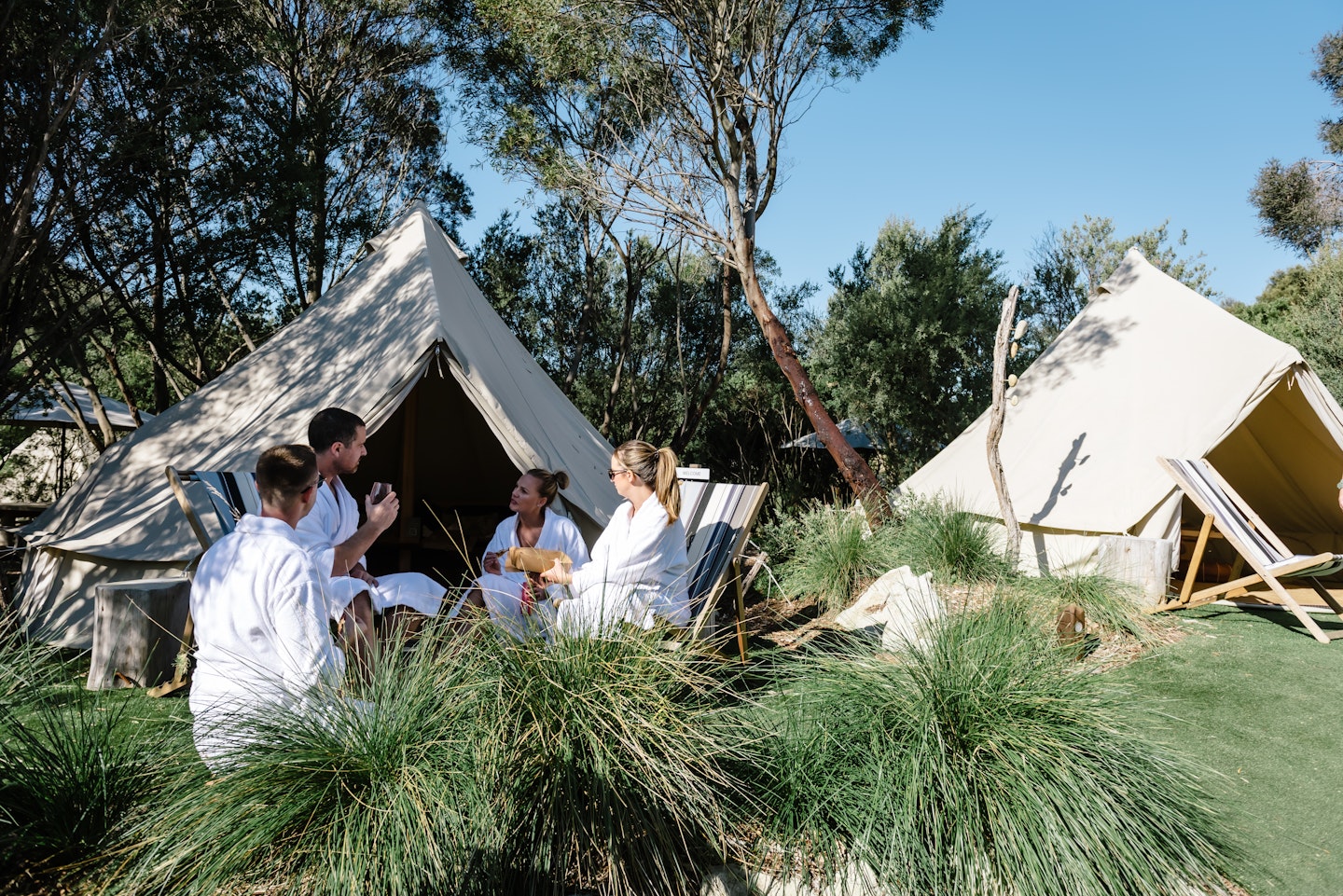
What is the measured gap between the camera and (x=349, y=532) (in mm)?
3809

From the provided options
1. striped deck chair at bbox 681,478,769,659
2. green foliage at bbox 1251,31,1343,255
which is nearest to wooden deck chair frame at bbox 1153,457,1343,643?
striped deck chair at bbox 681,478,769,659

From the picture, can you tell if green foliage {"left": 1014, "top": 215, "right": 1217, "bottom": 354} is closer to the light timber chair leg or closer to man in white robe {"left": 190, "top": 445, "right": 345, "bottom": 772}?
the light timber chair leg

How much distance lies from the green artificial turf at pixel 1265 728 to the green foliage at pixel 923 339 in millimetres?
6185

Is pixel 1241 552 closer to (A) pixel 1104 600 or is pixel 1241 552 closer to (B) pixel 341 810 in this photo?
(A) pixel 1104 600

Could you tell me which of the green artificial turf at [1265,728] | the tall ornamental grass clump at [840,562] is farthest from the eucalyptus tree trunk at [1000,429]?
the green artificial turf at [1265,728]

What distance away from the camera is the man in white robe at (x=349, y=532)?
3076mm

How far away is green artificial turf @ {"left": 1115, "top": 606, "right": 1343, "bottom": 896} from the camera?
8.67ft

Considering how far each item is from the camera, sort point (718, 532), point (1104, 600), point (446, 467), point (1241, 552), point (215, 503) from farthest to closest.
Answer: point (446, 467), point (1241, 552), point (1104, 600), point (718, 532), point (215, 503)

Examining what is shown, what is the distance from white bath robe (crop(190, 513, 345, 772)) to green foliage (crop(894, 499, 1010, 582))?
184 inches

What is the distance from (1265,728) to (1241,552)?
2.17 m

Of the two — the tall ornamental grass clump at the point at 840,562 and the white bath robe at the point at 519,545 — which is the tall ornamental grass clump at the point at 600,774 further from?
the tall ornamental grass clump at the point at 840,562

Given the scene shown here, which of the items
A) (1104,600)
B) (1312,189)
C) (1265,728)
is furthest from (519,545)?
(1312,189)

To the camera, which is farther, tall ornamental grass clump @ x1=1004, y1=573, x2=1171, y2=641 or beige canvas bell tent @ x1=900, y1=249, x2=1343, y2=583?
beige canvas bell tent @ x1=900, y1=249, x2=1343, y2=583

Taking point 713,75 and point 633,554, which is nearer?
point 633,554
